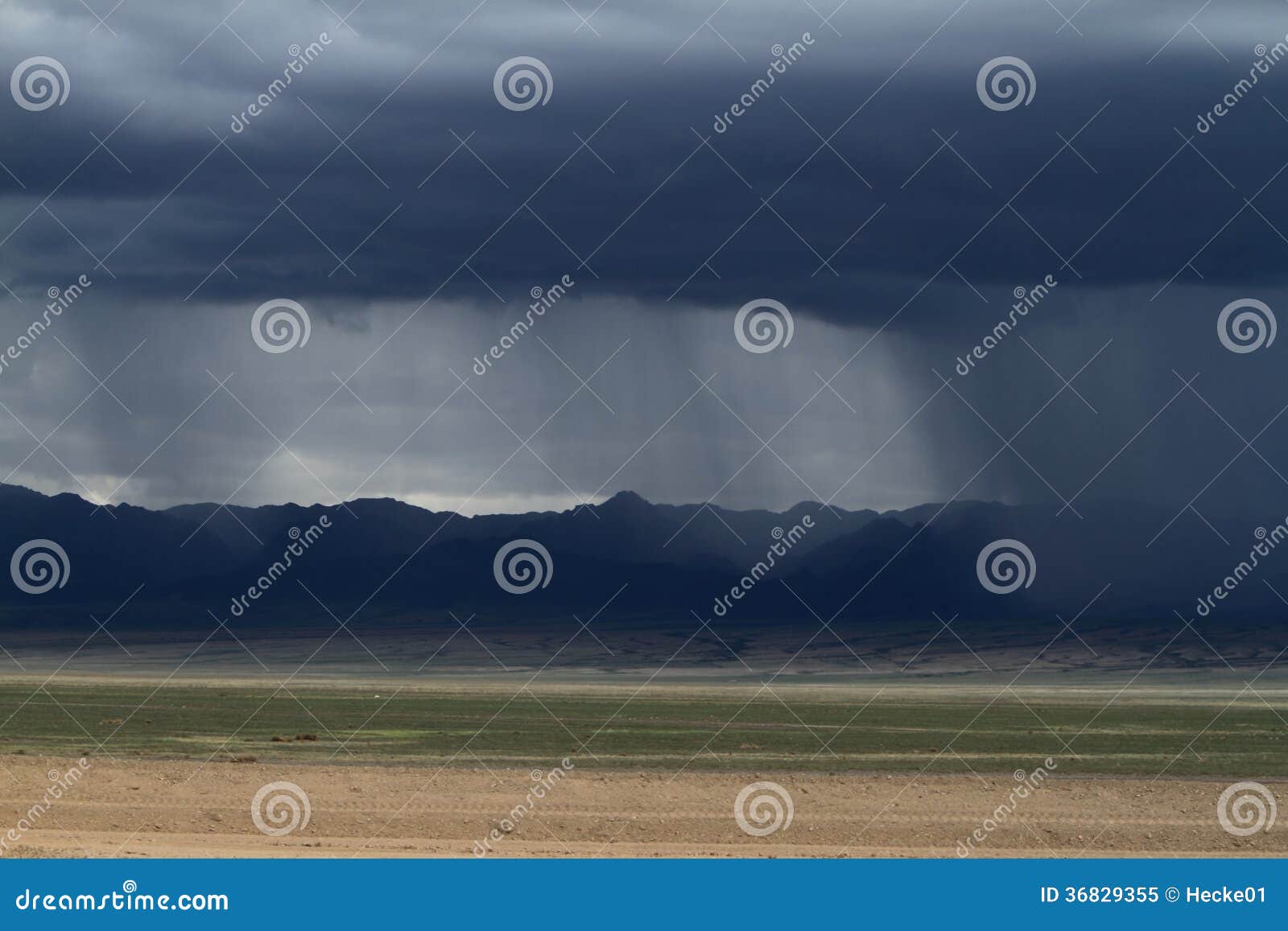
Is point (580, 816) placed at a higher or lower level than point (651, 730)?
lower

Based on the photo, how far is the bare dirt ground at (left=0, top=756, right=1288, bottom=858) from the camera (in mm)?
27672

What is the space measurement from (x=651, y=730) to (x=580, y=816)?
1664 inches

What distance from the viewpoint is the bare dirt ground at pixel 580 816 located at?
90.8ft

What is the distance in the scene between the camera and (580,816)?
102 ft

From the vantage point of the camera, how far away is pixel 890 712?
102 metres

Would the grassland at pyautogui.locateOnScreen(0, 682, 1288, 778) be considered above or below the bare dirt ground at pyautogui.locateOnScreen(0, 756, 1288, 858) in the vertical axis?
above

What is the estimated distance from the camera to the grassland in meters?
51.1

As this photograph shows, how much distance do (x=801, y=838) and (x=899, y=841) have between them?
1864 mm

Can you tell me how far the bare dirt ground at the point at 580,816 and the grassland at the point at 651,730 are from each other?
9.20m

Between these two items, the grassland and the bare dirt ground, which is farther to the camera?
the grassland

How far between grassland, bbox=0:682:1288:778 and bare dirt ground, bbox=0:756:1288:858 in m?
9.20

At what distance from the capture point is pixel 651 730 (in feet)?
239

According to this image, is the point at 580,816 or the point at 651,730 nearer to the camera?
the point at 580,816

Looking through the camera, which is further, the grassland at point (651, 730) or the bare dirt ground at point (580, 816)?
the grassland at point (651, 730)
